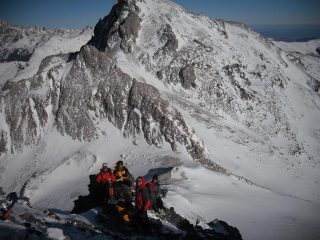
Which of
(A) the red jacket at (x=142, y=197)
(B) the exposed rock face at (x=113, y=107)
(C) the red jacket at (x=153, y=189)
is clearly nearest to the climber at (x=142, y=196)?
(A) the red jacket at (x=142, y=197)

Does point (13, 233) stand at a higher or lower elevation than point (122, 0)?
lower

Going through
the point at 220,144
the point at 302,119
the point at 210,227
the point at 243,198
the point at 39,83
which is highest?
the point at 302,119

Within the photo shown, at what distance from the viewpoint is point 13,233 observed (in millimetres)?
12500

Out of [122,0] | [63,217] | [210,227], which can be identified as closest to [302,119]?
[122,0]

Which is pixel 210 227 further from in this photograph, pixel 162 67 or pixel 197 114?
pixel 162 67

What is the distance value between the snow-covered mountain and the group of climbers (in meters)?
7.38

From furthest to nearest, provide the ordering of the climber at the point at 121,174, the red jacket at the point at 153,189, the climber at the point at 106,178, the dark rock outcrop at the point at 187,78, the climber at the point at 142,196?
the dark rock outcrop at the point at 187,78 < the climber at the point at 106,178 < the climber at the point at 121,174 < the red jacket at the point at 153,189 < the climber at the point at 142,196

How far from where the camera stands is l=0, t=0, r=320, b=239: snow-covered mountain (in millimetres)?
36031

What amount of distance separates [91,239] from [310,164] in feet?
155

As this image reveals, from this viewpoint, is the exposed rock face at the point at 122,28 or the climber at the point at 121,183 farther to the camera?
the exposed rock face at the point at 122,28

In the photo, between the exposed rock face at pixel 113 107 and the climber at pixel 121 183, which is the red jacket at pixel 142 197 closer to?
the climber at pixel 121 183

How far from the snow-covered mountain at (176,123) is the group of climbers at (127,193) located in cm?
738

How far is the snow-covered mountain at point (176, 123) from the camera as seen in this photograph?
Answer: 1419 inches

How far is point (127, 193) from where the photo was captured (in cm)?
1784
